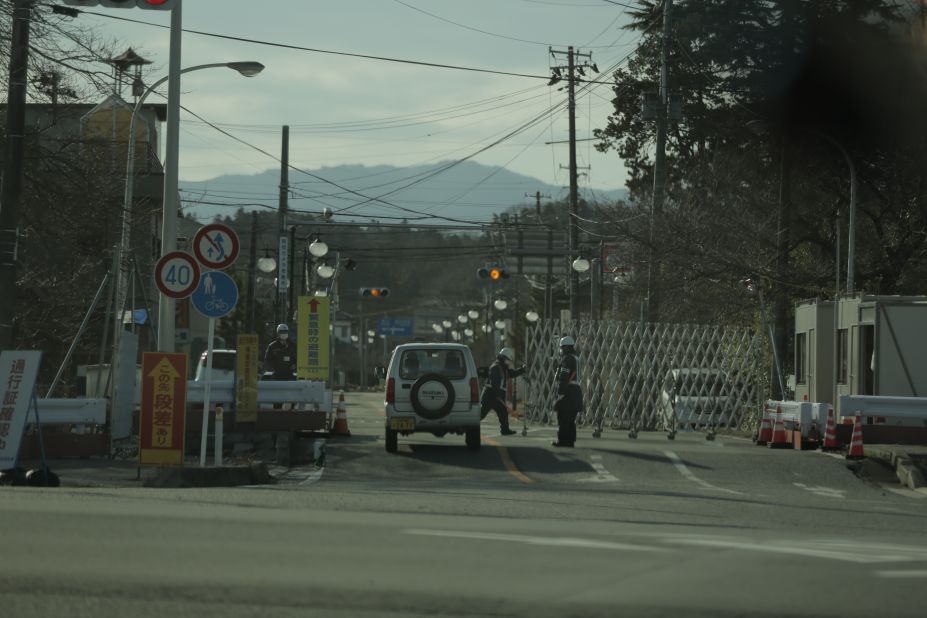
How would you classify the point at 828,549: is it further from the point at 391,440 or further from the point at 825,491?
the point at 391,440

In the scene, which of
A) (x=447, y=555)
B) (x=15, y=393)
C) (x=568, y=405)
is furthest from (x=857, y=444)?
(x=447, y=555)

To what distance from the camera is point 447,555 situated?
25.1 feet

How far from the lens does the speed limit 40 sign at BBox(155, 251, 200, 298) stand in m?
16.8

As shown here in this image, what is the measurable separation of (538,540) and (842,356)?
17796mm

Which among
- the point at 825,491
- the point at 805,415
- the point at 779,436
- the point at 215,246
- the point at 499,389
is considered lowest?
the point at 825,491

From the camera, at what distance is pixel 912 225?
3500 cm

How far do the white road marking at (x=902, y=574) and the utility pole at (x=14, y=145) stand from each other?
16.1 m

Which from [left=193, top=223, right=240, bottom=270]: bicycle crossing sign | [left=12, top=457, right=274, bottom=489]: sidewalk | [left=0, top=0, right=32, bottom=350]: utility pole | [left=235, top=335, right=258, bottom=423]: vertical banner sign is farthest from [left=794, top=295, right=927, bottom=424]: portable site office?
[left=0, top=0, right=32, bottom=350]: utility pole

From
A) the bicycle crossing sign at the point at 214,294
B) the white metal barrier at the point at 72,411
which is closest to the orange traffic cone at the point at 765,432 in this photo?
the bicycle crossing sign at the point at 214,294

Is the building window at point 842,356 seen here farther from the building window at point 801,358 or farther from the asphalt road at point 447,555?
the asphalt road at point 447,555

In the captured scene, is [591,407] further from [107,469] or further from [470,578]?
[470,578]

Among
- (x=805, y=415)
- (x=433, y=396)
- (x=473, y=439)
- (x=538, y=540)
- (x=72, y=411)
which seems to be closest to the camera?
(x=538, y=540)

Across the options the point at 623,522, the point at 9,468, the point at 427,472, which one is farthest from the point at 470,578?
the point at 427,472

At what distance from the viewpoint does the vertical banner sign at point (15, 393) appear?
51.5ft
